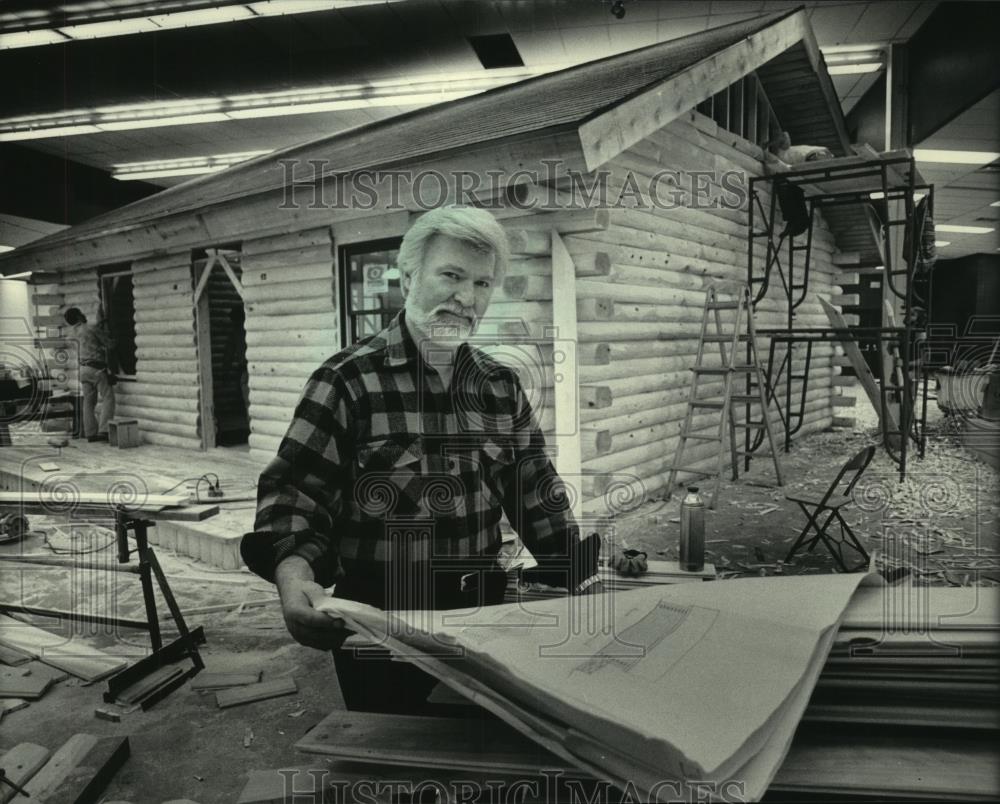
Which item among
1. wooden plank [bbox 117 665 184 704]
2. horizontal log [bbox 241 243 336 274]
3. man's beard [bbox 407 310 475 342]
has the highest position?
horizontal log [bbox 241 243 336 274]

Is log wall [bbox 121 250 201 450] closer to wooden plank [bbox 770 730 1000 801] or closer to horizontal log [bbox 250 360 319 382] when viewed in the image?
horizontal log [bbox 250 360 319 382]

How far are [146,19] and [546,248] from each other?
869cm

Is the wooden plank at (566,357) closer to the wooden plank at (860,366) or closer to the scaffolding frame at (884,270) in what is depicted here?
the scaffolding frame at (884,270)

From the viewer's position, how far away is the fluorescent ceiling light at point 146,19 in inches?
398

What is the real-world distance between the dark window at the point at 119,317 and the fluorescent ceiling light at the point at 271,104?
140 inches

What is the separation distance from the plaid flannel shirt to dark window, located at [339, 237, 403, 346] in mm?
3587

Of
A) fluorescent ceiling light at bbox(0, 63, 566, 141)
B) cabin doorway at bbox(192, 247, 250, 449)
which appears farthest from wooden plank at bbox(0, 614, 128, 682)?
fluorescent ceiling light at bbox(0, 63, 566, 141)

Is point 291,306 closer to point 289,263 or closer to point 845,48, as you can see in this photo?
point 289,263

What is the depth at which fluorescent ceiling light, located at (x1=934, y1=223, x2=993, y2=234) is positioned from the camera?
2009cm

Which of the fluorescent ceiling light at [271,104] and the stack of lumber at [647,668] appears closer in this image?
the stack of lumber at [647,668]

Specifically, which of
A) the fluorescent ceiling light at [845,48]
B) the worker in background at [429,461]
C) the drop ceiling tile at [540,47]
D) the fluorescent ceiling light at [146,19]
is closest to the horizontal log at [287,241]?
the fluorescent ceiling light at [146,19]

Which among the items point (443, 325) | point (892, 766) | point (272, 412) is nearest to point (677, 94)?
point (443, 325)

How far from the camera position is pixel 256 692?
13.3 ft

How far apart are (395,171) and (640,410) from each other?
3.66 metres
